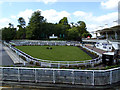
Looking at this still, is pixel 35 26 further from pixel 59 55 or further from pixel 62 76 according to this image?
pixel 62 76

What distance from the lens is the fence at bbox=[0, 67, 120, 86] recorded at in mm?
7992

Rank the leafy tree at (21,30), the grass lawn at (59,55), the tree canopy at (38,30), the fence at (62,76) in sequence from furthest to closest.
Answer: the leafy tree at (21,30) < the tree canopy at (38,30) < the grass lawn at (59,55) < the fence at (62,76)

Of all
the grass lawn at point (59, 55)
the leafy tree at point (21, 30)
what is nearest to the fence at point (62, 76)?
the grass lawn at point (59, 55)

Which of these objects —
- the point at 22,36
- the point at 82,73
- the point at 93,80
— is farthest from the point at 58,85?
the point at 22,36

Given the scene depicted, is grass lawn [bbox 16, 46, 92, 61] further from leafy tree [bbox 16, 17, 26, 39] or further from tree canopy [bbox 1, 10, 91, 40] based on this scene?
leafy tree [bbox 16, 17, 26, 39]

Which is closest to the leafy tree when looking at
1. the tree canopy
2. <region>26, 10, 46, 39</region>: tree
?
the tree canopy

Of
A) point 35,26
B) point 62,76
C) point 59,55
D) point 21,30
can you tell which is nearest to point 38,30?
point 35,26

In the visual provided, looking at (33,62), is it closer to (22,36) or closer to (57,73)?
(57,73)

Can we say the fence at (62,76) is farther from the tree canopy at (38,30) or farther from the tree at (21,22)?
the tree at (21,22)

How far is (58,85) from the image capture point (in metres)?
7.95

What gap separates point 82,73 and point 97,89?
139 cm

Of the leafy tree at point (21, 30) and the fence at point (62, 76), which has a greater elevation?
the leafy tree at point (21, 30)

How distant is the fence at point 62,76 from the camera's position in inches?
315

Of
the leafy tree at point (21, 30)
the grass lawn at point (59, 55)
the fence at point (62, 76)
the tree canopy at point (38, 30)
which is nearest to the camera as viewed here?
the fence at point (62, 76)
